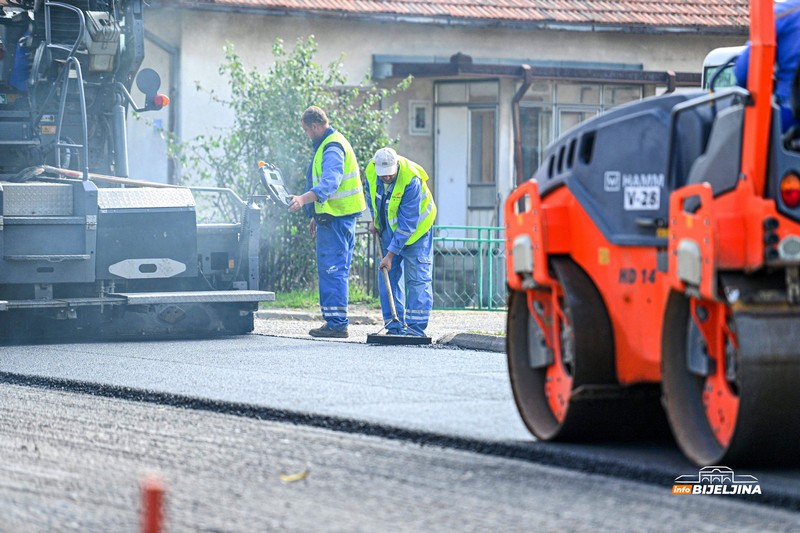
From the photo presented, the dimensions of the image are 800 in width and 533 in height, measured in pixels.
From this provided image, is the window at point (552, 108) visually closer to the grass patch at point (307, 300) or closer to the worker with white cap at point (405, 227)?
the grass patch at point (307, 300)

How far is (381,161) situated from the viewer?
12258 millimetres

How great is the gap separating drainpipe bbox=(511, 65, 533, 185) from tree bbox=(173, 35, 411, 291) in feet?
12.5

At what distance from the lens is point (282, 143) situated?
17.6 m

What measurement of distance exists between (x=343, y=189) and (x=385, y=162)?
65 cm

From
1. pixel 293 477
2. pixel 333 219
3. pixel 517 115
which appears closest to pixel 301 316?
pixel 333 219

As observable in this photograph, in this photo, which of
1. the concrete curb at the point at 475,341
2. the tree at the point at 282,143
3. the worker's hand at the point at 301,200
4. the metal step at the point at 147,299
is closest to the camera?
the concrete curb at the point at 475,341

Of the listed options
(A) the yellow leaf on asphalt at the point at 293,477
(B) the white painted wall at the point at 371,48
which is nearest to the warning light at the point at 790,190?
(A) the yellow leaf on asphalt at the point at 293,477

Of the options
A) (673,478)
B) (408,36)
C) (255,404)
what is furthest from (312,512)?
(408,36)

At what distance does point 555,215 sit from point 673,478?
143 centimetres

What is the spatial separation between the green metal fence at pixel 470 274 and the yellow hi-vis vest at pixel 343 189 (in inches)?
215

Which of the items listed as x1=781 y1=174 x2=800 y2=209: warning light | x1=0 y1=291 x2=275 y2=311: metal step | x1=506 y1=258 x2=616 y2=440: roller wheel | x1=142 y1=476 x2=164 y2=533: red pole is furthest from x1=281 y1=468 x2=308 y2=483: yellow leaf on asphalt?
x1=0 y1=291 x2=275 y2=311: metal step

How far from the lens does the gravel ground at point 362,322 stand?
13.7m

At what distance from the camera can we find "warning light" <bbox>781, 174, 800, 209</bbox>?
5480mm

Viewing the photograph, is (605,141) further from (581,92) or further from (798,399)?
(581,92)
